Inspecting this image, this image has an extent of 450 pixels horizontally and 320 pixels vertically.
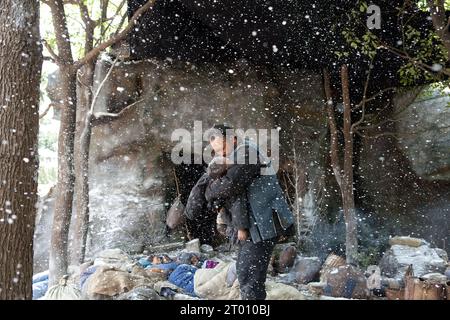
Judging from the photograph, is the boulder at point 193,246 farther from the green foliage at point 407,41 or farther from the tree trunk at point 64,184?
the green foliage at point 407,41

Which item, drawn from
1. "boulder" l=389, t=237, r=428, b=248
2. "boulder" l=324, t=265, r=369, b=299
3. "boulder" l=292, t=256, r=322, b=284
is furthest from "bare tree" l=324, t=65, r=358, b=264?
"boulder" l=324, t=265, r=369, b=299

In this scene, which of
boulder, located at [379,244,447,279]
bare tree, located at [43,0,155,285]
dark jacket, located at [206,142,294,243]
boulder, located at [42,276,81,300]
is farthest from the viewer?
boulder, located at [379,244,447,279]

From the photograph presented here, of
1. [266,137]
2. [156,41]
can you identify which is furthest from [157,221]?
[156,41]

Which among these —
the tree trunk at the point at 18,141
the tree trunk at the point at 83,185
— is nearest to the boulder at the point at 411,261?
the tree trunk at the point at 83,185

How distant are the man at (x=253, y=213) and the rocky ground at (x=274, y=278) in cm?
84

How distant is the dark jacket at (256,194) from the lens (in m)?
3.25

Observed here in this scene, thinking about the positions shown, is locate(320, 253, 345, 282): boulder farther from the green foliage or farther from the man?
the green foliage

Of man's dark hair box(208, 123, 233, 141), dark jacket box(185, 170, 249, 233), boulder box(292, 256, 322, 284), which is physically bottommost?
boulder box(292, 256, 322, 284)

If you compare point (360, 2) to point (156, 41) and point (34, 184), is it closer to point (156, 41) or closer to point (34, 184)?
point (156, 41)

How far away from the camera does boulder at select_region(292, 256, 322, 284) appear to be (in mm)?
5832

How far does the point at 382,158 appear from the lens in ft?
26.5

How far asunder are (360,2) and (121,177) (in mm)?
4742

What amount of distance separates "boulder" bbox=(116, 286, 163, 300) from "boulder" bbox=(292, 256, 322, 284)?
2.47 meters

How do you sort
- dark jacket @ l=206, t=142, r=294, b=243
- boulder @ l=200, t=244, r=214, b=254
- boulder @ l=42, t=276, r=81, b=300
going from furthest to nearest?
boulder @ l=200, t=244, r=214, b=254 → boulder @ l=42, t=276, r=81, b=300 → dark jacket @ l=206, t=142, r=294, b=243
